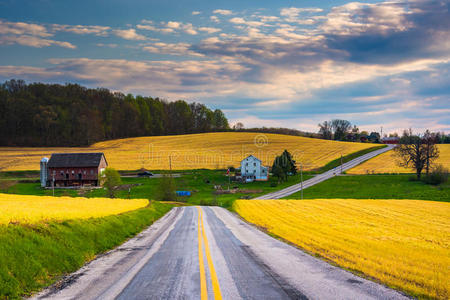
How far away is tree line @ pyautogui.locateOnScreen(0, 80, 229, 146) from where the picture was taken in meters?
132

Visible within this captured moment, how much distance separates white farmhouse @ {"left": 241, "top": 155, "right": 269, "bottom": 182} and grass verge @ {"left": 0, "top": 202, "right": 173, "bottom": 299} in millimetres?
79327

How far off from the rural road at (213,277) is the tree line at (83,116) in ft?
433

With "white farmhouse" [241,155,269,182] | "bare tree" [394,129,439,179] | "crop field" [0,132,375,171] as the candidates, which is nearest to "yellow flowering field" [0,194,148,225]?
"white farmhouse" [241,155,269,182]

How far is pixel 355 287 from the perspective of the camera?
8328 millimetres

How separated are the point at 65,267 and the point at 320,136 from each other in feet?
619

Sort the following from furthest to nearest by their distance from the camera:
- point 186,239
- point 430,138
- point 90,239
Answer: point 430,138 → point 186,239 → point 90,239

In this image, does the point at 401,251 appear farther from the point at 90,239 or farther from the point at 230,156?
the point at 230,156

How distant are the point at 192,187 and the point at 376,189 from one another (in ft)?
132

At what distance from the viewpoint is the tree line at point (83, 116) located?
13175cm

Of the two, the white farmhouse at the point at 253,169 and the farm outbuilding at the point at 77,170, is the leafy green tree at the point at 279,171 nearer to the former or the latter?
the white farmhouse at the point at 253,169

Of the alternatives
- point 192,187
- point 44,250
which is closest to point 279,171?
point 192,187

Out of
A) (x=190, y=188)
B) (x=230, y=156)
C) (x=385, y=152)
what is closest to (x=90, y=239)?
(x=190, y=188)

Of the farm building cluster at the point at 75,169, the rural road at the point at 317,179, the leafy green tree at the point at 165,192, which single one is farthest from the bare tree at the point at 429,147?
the leafy green tree at the point at 165,192

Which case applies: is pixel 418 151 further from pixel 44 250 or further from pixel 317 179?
pixel 44 250
